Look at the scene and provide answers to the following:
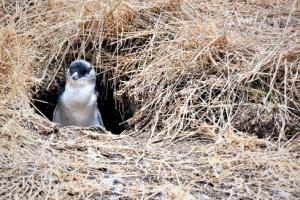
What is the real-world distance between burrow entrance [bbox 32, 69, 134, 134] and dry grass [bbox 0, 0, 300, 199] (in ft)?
0.10

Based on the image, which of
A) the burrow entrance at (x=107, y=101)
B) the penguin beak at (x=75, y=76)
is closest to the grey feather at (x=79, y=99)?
the penguin beak at (x=75, y=76)

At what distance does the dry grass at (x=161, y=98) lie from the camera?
3287 millimetres

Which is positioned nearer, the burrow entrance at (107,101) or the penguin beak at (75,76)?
the penguin beak at (75,76)

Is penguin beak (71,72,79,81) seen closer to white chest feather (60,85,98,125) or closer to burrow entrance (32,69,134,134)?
white chest feather (60,85,98,125)

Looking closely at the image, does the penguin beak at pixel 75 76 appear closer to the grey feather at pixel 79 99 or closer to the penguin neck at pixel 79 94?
the grey feather at pixel 79 99

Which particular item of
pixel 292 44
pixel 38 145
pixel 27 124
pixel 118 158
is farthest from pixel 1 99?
pixel 292 44

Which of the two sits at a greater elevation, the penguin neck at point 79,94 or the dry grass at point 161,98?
the dry grass at point 161,98

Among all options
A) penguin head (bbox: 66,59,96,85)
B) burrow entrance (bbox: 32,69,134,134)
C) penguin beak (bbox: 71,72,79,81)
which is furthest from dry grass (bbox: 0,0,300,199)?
penguin beak (bbox: 71,72,79,81)

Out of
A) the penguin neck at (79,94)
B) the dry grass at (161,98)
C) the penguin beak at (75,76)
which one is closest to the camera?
the dry grass at (161,98)

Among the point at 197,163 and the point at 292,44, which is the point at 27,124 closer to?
the point at 197,163

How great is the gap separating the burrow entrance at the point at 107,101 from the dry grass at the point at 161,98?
1.2 inches

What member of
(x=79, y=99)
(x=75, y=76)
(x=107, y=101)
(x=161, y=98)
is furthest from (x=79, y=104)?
(x=161, y=98)

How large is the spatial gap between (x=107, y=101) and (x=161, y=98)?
139 centimetres

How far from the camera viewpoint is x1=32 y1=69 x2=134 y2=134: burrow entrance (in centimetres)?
500
